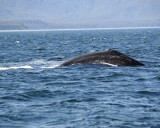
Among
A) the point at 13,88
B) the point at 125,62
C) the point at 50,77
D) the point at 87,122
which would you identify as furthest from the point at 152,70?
the point at 87,122

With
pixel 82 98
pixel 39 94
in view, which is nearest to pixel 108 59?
pixel 39 94

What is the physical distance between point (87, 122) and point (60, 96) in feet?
15.3

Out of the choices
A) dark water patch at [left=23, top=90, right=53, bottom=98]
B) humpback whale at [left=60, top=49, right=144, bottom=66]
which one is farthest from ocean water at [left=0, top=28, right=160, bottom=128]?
humpback whale at [left=60, top=49, right=144, bottom=66]

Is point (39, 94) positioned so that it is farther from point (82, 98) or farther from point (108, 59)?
point (108, 59)

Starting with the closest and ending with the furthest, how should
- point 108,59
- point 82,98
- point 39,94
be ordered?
point 82,98, point 39,94, point 108,59

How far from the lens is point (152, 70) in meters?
29.6

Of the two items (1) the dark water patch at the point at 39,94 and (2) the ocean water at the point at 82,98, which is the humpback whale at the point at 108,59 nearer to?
(2) the ocean water at the point at 82,98

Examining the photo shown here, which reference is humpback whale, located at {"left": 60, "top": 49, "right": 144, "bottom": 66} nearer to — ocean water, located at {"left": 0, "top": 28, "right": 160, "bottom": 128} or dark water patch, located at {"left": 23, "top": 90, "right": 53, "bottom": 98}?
ocean water, located at {"left": 0, "top": 28, "right": 160, "bottom": 128}

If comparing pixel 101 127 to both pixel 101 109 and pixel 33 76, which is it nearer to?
pixel 101 109

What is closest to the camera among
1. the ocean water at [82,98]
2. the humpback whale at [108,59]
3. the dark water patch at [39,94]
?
the ocean water at [82,98]

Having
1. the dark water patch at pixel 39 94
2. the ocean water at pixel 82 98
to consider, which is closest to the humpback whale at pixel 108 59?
the ocean water at pixel 82 98

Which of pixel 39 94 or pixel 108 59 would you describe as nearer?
pixel 39 94

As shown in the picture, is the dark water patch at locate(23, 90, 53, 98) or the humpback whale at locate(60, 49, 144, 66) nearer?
the dark water patch at locate(23, 90, 53, 98)

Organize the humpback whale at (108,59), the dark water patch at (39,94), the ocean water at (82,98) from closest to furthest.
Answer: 1. the ocean water at (82,98)
2. the dark water patch at (39,94)
3. the humpback whale at (108,59)
